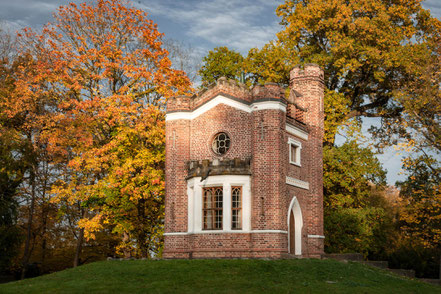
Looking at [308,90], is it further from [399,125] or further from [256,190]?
[399,125]

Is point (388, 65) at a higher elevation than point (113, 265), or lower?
higher

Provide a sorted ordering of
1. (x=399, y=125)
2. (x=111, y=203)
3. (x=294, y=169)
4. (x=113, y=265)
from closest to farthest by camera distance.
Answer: (x=113, y=265) < (x=294, y=169) < (x=111, y=203) < (x=399, y=125)

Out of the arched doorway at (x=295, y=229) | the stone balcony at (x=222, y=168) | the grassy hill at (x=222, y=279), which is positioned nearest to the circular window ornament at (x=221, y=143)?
the stone balcony at (x=222, y=168)

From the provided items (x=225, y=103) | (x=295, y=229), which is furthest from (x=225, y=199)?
(x=225, y=103)

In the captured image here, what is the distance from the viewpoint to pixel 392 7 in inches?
1318

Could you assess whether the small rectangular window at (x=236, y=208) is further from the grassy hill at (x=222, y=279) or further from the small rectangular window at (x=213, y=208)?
the grassy hill at (x=222, y=279)

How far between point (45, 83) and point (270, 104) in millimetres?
16094

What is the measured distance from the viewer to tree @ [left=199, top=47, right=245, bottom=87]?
3719cm

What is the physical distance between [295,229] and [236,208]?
396 cm

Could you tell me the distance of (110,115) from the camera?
29.5 meters

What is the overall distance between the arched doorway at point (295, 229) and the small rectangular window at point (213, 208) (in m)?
3.86

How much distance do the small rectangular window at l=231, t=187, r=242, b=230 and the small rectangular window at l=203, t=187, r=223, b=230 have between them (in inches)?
22.4

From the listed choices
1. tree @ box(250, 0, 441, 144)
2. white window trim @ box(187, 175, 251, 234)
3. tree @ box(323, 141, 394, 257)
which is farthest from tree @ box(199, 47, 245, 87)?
white window trim @ box(187, 175, 251, 234)

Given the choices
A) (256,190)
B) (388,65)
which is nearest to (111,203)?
(256,190)
